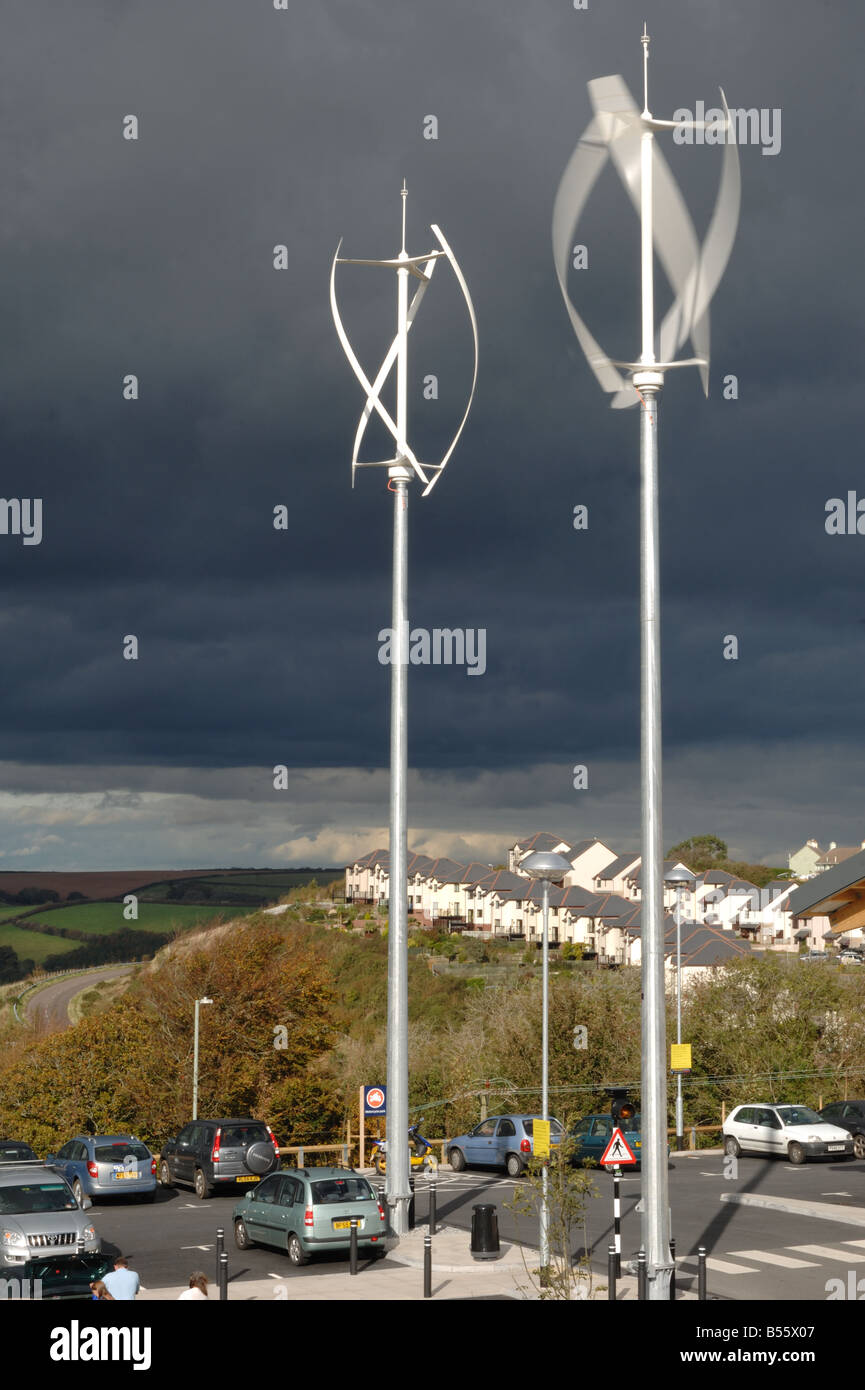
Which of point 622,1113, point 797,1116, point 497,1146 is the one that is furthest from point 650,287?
point 797,1116

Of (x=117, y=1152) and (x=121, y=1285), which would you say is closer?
(x=121, y=1285)

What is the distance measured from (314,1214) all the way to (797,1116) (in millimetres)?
18706

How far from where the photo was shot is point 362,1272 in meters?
19.5

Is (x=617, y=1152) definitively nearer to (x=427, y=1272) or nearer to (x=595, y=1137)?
(x=427, y=1272)

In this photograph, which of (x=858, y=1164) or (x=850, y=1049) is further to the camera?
(x=850, y=1049)

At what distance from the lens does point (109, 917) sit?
13788cm

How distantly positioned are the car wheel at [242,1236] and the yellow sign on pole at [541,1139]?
503 cm

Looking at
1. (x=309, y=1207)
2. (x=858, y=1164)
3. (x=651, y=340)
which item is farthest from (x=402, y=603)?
(x=858, y=1164)

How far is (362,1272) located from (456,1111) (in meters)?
30.7

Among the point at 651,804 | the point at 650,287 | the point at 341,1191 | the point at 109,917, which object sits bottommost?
the point at 341,1191

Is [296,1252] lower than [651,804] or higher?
lower

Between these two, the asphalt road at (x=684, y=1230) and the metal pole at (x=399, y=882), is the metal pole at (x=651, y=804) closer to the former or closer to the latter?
the asphalt road at (x=684, y=1230)
